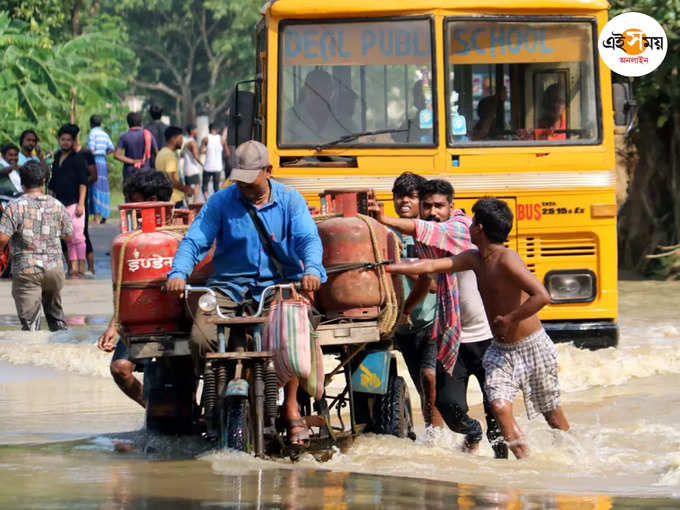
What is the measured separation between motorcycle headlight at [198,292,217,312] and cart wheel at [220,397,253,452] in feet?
1.45

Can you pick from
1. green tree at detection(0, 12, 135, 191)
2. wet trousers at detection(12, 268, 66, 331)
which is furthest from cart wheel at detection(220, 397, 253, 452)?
green tree at detection(0, 12, 135, 191)

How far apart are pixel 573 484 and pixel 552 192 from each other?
4022 millimetres

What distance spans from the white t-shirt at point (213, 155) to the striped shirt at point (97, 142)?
79.8 inches

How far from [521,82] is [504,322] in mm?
3835

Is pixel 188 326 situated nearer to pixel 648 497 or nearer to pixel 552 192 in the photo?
pixel 648 497

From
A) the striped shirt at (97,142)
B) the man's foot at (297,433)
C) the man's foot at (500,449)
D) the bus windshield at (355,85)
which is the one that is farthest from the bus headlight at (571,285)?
the striped shirt at (97,142)

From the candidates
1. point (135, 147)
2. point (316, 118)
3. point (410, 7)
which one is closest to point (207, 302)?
A: point (316, 118)

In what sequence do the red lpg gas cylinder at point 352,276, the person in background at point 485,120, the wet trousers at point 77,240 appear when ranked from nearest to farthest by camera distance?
the red lpg gas cylinder at point 352,276, the person in background at point 485,120, the wet trousers at point 77,240

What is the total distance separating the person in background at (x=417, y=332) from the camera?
8203 millimetres

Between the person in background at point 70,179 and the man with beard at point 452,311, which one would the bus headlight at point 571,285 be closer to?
the man with beard at point 452,311

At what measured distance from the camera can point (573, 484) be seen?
6.86 metres

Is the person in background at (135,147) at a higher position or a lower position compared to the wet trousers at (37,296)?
higher

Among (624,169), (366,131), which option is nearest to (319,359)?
(366,131)

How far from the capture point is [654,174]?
1817 cm
